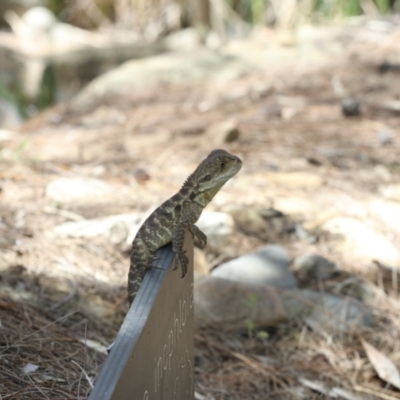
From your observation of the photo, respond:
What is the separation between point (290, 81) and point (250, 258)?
15.4 feet

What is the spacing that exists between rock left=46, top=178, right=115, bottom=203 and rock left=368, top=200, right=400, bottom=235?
5.88 feet

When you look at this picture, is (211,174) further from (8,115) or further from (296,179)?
(8,115)

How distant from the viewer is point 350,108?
22.3 feet

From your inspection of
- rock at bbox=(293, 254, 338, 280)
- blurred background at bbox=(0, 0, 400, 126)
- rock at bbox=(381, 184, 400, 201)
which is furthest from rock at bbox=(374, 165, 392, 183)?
blurred background at bbox=(0, 0, 400, 126)

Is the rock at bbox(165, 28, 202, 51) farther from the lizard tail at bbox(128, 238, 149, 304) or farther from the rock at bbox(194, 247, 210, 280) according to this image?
the lizard tail at bbox(128, 238, 149, 304)

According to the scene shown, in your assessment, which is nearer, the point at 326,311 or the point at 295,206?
the point at 326,311

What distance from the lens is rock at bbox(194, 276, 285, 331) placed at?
11.4 feet

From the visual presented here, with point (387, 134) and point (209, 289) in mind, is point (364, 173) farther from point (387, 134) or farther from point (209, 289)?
point (209, 289)

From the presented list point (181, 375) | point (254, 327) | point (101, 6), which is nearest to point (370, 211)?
point (254, 327)

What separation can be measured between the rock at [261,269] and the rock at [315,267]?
166mm

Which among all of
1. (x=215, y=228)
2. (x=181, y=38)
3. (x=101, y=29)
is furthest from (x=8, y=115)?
(x=215, y=228)

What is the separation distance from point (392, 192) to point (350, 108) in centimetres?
195

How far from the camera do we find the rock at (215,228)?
3.96m

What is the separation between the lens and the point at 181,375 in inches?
85.6
